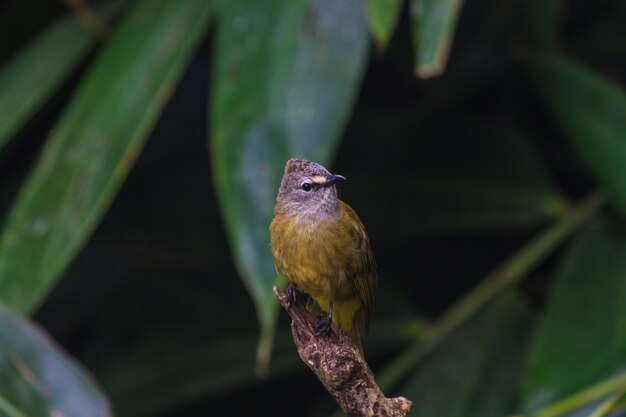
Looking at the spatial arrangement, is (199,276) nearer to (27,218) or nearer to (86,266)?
(86,266)

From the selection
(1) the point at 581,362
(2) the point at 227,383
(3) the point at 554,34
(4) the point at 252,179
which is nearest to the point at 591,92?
(3) the point at 554,34

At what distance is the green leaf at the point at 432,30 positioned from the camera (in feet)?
8.99

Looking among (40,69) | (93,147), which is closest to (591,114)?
(93,147)

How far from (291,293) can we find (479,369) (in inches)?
53.8

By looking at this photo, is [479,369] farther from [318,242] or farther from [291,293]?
[291,293]

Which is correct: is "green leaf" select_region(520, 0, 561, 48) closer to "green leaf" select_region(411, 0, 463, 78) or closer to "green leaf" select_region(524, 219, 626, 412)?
"green leaf" select_region(524, 219, 626, 412)

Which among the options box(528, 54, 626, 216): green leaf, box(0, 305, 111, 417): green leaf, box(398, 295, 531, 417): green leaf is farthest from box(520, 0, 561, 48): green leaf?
box(0, 305, 111, 417): green leaf

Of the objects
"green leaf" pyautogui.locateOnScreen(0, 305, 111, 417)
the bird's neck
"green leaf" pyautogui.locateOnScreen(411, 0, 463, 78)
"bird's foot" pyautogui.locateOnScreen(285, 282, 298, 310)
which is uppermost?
"green leaf" pyautogui.locateOnScreen(411, 0, 463, 78)

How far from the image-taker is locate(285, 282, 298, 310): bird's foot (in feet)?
8.13

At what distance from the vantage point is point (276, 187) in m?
2.88

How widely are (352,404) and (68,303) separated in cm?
275

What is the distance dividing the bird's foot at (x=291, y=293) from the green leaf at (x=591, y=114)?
1330 mm

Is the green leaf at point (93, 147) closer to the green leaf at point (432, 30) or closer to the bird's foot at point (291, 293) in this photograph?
the bird's foot at point (291, 293)

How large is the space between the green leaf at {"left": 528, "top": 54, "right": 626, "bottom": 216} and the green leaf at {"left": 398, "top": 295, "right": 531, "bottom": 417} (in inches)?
25.0
